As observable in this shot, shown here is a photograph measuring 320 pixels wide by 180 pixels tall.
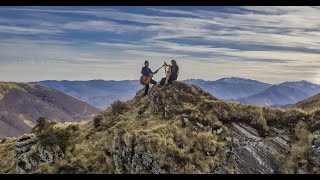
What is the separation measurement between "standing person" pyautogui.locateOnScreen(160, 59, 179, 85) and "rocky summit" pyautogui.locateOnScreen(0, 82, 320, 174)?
878mm

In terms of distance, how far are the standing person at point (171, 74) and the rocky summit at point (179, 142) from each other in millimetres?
878

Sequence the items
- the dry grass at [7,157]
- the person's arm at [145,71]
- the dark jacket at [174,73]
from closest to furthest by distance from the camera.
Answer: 1. the dry grass at [7,157]
2. the person's arm at [145,71]
3. the dark jacket at [174,73]

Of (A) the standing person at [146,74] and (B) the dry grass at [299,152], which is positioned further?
(A) the standing person at [146,74]

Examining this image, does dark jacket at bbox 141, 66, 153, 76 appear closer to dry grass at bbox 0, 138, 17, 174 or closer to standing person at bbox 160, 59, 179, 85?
standing person at bbox 160, 59, 179, 85

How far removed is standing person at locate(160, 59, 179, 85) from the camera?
32.0 meters

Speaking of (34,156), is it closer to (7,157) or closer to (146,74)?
(7,157)

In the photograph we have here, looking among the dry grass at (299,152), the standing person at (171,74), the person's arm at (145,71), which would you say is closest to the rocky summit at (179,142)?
the dry grass at (299,152)

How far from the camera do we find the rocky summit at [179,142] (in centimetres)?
2458

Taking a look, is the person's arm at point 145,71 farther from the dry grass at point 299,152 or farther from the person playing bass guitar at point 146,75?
the dry grass at point 299,152

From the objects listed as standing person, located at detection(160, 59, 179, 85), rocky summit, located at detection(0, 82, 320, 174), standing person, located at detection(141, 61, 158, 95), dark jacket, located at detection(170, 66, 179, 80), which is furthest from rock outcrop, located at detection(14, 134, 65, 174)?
dark jacket, located at detection(170, 66, 179, 80)

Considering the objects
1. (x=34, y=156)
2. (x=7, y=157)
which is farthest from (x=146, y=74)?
(x=7, y=157)

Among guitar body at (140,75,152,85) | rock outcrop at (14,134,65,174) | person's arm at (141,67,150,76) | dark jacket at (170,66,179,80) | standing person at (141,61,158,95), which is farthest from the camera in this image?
dark jacket at (170,66,179,80)
